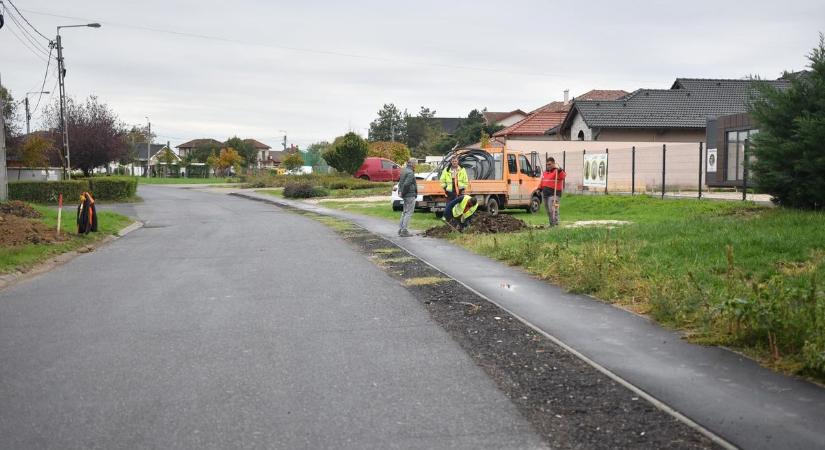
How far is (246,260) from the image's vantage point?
13.4m

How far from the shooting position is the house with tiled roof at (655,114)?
42.6 meters

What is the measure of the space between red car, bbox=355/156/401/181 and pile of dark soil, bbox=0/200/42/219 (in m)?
29.5

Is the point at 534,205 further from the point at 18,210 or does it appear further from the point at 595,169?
the point at 18,210

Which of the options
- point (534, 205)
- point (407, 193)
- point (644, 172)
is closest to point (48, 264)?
point (407, 193)

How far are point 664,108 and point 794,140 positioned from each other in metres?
31.7

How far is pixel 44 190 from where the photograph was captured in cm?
3484

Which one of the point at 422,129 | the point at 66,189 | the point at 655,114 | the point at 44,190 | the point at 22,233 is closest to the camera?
the point at 22,233

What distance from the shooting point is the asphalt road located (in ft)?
14.7


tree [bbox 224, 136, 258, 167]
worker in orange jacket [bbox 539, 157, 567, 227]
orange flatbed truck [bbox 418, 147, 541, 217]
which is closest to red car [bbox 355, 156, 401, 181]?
orange flatbed truck [bbox 418, 147, 541, 217]

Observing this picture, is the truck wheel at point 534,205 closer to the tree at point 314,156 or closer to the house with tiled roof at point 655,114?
the house with tiled roof at point 655,114

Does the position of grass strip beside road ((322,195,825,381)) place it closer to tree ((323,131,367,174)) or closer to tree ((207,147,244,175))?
tree ((323,131,367,174))

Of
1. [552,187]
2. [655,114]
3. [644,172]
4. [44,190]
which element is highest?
[655,114]

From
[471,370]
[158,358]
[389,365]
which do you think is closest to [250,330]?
[158,358]

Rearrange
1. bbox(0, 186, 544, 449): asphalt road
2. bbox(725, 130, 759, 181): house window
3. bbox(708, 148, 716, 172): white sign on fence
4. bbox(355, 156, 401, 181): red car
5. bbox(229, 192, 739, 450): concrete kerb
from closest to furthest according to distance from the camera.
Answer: bbox(229, 192, 739, 450): concrete kerb, bbox(0, 186, 544, 449): asphalt road, bbox(725, 130, 759, 181): house window, bbox(708, 148, 716, 172): white sign on fence, bbox(355, 156, 401, 181): red car
